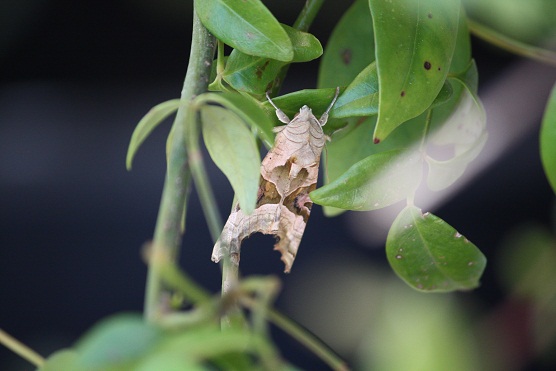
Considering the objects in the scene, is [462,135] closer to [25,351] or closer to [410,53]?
[410,53]

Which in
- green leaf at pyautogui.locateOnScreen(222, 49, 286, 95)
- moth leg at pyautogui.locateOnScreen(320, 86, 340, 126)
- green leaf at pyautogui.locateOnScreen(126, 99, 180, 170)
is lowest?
moth leg at pyautogui.locateOnScreen(320, 86, 340, 126)

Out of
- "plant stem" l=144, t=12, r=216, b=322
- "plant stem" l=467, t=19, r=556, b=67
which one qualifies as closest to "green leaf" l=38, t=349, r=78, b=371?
"plant stem" l=144, t=12, r=216, b=322

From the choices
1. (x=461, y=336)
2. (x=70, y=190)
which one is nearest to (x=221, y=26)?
(x=461, y=336)

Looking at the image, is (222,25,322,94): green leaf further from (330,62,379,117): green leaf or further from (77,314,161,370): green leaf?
(77,314,161,370): green leaf

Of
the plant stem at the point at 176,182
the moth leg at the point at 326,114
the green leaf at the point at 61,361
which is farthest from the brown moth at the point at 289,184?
the green leaf at the point at 61,361

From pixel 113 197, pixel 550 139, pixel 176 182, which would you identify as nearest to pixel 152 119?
pixel 176 182

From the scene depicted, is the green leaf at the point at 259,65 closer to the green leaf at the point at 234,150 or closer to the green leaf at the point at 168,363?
the green leaf at the point at 234,150
